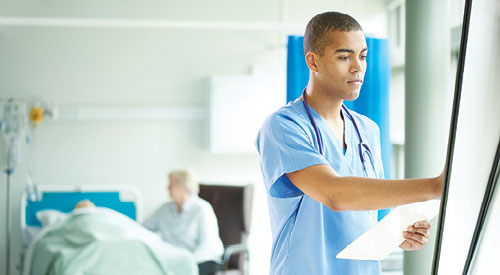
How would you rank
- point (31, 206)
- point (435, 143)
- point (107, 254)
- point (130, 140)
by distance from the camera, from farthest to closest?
point (130, 140), point (31, 206), point (107, 254), point (435, 143)

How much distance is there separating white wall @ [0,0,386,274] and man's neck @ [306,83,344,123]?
11.0 feet

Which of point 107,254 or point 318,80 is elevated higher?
point 318,80

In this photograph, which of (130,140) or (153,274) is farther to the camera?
(130,140)

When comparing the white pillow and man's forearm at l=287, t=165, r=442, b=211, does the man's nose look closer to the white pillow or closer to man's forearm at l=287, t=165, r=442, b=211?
man's forearm at l=287, t=165, r=442, b=211

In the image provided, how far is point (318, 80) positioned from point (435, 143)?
0.37m

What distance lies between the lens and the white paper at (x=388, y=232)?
845 mm

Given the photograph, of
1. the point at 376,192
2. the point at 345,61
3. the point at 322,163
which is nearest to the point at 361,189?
the point at 376,192

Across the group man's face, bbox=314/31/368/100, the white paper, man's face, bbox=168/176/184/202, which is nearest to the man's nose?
man's face, bbox=314/31/368/100

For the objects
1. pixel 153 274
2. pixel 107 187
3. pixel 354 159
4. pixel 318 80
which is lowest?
pixel 153 274

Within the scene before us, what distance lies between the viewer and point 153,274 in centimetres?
300

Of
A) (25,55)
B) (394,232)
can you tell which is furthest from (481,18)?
(25,55)

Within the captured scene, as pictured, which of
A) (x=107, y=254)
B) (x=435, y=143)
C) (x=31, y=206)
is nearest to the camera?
(x=435, y=143)

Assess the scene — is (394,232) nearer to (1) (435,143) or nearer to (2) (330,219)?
(2) (330,219)

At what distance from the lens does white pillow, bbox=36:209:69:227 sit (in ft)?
12.8
